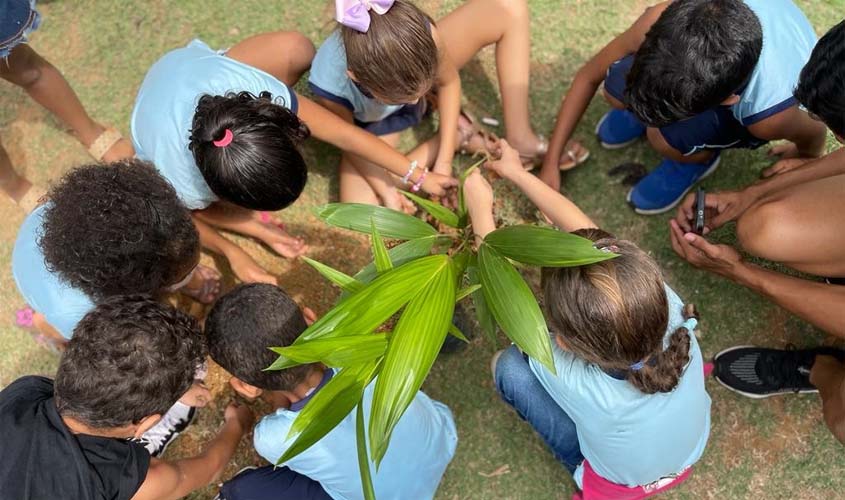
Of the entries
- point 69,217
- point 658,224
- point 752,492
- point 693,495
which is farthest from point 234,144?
point 752,492

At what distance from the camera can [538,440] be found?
1900 millimetres

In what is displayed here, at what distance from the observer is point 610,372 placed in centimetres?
136

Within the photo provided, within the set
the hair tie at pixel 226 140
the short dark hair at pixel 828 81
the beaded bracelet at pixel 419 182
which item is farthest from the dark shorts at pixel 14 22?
the short dark hair at pixel 828 81

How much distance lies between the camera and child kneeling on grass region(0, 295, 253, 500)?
136 cm

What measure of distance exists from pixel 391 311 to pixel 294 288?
3.35ft

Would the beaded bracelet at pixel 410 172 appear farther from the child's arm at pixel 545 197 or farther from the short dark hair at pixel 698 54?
the short dark hair at pixel 698 54

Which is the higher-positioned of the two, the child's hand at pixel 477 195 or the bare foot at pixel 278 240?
the child's hand at pixel 477 195

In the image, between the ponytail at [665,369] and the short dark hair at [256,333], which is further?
the short dark hair at [256,333]

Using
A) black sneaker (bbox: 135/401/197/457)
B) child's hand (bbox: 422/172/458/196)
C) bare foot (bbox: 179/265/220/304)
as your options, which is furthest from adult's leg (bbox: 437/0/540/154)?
black sneaker (bbox: 135/401/197/457)

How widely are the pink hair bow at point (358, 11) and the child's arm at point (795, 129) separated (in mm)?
988

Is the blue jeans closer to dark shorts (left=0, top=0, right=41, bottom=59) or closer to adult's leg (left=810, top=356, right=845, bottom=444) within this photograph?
adult's leg (left=810, top=356, right=845, bottom=444)

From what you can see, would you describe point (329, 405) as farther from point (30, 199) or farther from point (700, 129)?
point (30, 199)

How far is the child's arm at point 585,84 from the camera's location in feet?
5.61

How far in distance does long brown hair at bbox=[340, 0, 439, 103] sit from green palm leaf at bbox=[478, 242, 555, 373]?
0.60 m
